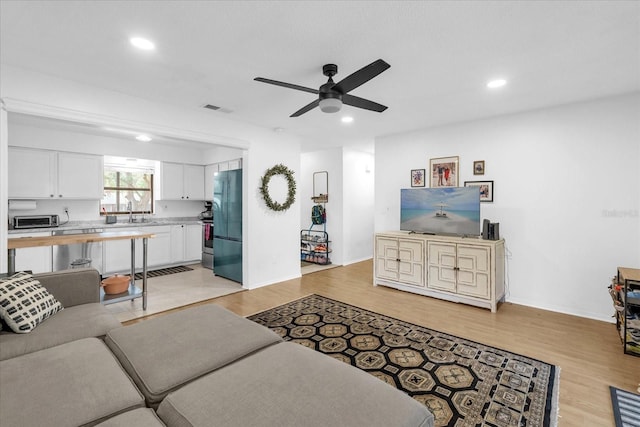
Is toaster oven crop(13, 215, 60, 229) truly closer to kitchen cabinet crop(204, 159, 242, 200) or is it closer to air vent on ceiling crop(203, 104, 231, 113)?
kitchen cabinet crop(204, 159, 242, 200)

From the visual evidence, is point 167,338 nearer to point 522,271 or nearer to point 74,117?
point 74,117

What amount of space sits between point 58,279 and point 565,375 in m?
4.01

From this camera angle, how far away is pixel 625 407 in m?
1.93

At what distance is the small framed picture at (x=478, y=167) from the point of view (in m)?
4.23

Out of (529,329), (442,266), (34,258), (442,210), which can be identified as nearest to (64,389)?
(529,329)

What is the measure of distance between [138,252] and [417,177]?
5.27m

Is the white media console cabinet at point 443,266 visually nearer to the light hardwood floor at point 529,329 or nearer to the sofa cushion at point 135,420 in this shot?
the light hardwood floor at point 529,329

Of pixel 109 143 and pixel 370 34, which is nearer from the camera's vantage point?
pixel 370 34

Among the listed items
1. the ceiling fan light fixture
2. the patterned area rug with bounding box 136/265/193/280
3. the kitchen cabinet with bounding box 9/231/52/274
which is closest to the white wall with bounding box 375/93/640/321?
the ceiling fan light fixture

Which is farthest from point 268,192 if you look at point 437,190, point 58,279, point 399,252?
point 58,279

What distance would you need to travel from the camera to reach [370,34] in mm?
2154

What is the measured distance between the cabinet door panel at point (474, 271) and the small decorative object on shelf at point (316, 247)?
303 centimetres

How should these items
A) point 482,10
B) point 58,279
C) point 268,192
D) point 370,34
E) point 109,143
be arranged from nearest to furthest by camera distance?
point 482,10
point 370,34
point 58,279
point 268,192
point 109,143

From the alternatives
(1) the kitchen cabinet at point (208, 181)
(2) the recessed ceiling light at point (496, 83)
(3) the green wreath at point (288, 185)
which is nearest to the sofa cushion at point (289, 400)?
(2) the recessed ceiling light at point (496, 83)
